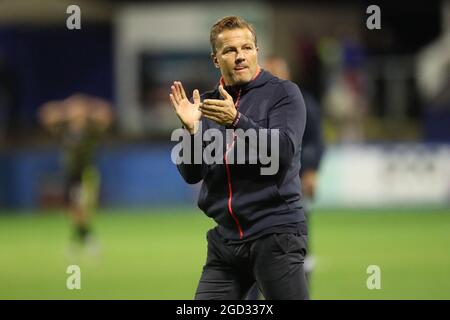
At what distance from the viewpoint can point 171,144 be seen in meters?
24.9

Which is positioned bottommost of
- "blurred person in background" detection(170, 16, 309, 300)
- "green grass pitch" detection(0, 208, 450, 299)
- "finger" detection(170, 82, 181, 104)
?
"green grass pitch" detection(0, 208, 450, 299)

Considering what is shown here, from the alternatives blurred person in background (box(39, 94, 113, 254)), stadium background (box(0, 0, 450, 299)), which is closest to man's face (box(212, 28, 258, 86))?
stadium background (box(0, 0, 450, 299))

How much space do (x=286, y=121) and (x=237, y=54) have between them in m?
0.53

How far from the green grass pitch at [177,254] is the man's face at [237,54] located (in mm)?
5249

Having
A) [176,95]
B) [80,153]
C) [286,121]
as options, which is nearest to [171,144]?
[80,153]

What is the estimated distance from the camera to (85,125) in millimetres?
17469

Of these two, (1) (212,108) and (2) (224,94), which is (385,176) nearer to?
(2) (224,94)

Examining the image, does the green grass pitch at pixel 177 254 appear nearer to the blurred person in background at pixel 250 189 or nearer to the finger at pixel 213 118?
the blurred person in background at pixel 250 189

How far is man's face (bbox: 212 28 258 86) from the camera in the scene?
6.59m

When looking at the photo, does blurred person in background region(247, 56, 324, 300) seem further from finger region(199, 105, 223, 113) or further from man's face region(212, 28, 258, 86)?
finger region(199, 105, 223, 113)

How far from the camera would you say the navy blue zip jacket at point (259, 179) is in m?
6.60

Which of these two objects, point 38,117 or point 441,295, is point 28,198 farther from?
point 441,295

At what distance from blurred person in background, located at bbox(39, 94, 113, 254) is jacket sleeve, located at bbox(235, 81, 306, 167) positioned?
1027 centimetres

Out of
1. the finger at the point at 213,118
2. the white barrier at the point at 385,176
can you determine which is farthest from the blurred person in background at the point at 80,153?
the finger at the point at 213,118
